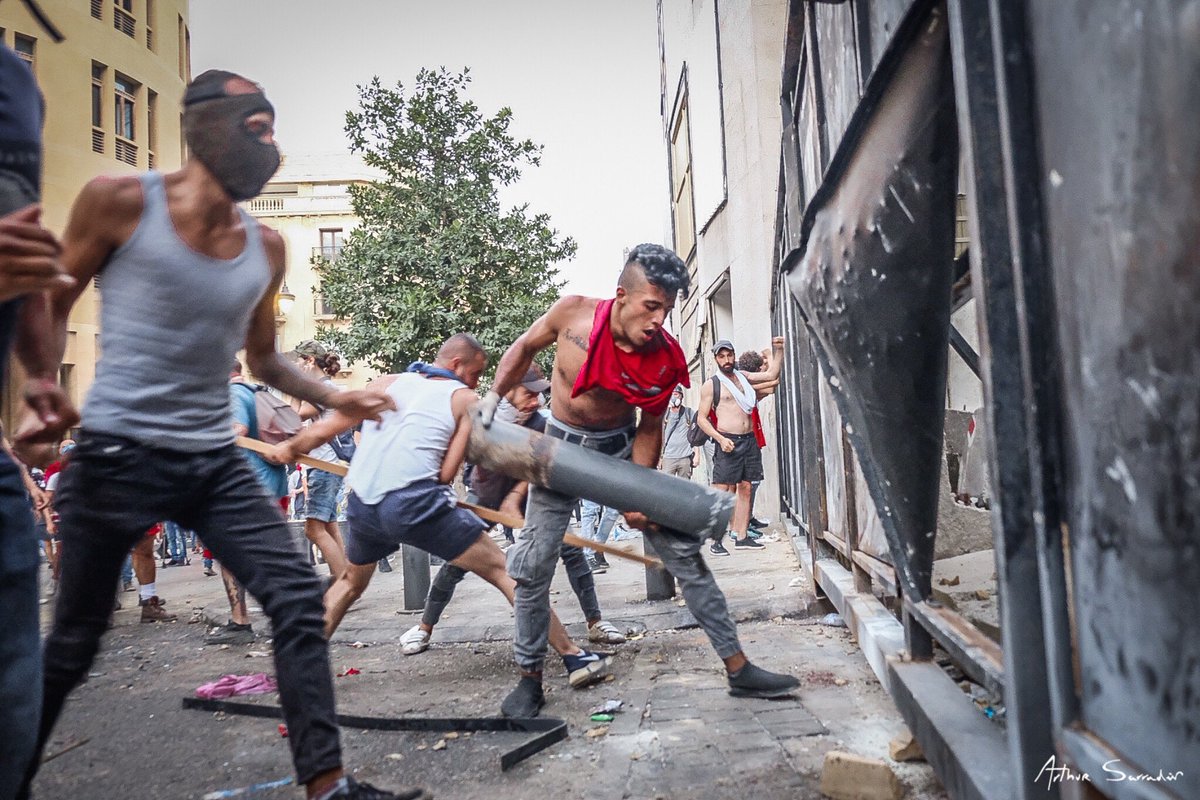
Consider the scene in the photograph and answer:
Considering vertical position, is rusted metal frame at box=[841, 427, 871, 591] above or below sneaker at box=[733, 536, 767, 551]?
above

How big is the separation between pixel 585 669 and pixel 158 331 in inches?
92.8

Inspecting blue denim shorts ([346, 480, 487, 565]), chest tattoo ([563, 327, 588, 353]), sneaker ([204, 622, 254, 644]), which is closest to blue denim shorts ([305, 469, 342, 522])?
sneaker ([204, 622, 254, 644])

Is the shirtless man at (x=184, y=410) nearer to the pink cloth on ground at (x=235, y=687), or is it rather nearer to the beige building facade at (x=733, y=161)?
the pink cloth on ground at (x=235, y=687)

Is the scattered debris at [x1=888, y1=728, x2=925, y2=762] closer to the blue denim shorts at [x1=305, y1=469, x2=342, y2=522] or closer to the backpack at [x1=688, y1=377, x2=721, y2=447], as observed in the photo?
the blue denim shorts at [x1=305, y1=469, x2=342, y2=522]

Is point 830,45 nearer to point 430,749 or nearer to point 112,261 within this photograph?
point 112,261

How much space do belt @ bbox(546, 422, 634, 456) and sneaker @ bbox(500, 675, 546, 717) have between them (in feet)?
3.16

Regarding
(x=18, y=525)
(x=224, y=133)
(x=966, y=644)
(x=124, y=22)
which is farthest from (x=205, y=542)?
(x=124, y=22)

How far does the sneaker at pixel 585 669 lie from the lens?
151 inches

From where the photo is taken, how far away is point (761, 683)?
337 cm

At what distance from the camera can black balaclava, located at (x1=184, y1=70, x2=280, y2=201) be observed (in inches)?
91.0

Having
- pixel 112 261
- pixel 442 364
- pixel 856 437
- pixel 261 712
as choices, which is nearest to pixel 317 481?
pixel 442 364

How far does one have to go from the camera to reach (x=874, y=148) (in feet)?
6.88

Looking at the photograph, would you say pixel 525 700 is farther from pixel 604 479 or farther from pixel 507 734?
pixel 604 479

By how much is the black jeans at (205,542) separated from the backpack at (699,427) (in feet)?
20.6
